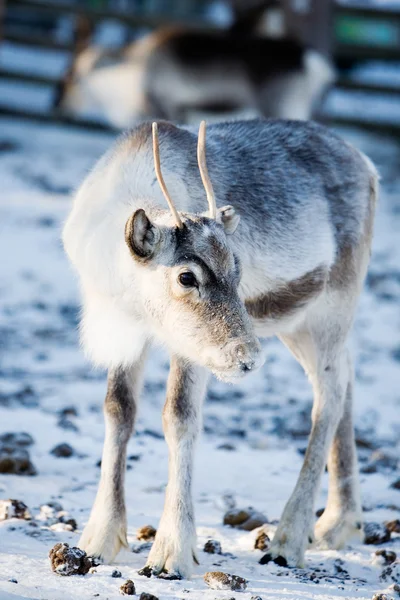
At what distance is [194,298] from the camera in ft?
10.5

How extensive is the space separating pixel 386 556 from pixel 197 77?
7811 millimetres

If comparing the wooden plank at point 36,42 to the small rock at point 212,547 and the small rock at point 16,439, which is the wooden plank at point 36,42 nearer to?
the small rock at point 16,439

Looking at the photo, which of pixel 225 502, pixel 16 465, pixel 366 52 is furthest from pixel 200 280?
pixel 366 52

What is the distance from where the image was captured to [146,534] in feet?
12.1

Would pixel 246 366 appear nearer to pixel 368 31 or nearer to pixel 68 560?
pixel 68 560

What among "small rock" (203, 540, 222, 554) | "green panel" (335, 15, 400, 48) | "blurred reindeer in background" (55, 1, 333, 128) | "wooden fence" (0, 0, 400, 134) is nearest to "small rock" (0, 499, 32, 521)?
"small rock" (203, 540, 222, 554)

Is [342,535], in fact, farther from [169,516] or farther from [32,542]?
[32,542]

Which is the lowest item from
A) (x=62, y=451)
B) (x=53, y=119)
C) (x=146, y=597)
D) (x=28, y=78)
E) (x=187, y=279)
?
(x=146, y=597)

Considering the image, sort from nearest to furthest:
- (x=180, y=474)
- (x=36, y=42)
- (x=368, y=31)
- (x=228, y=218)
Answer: (x=228, y=218), (x=180, y=474), (x=36, y=42), (x=368, y=31)

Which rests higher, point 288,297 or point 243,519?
point 288,297

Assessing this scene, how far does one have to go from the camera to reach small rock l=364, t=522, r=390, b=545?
3850 millimetres

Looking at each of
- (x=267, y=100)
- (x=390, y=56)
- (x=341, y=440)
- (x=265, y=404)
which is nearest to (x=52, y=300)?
(x=265, y=404)

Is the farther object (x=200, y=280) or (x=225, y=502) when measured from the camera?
(x=225, y=502)

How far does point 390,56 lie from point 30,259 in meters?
5.46
